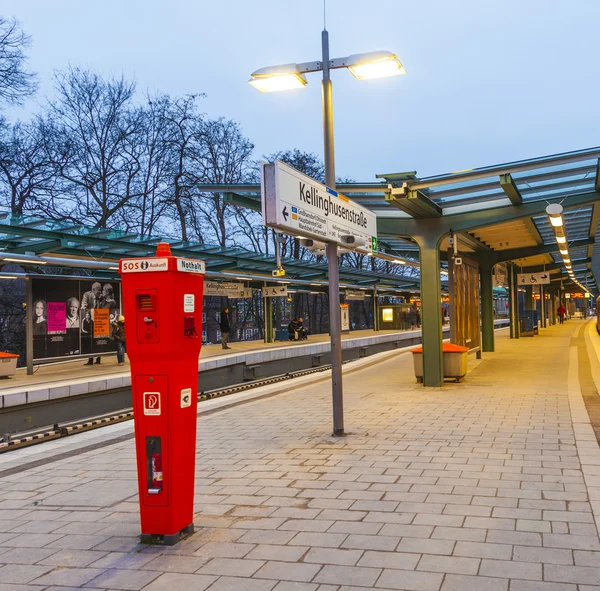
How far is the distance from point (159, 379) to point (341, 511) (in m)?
1.57

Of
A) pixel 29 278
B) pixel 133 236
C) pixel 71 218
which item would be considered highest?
pixel 71 218

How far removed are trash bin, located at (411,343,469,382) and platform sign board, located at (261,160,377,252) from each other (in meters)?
5.06

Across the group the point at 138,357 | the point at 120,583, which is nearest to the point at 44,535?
the point at 120,583

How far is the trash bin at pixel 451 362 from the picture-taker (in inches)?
484

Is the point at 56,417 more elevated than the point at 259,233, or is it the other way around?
the point at 259,233

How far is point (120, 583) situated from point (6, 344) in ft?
76.0

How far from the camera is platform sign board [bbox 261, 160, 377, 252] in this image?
5617mm

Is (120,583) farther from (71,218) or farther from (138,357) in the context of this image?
(71,218)

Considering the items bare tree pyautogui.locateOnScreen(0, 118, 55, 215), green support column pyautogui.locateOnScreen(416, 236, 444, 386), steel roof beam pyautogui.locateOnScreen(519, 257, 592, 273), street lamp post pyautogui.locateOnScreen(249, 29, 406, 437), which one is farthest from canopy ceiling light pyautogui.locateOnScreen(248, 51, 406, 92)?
steel roof beam pyautogui.locateOnScreen(519, 257, 592, 273)

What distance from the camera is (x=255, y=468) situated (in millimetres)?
5824

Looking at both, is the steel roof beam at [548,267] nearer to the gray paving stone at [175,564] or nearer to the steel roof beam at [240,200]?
the steel roof beam at [240,200]

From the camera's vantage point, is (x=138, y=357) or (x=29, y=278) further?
(x=29, y=278)

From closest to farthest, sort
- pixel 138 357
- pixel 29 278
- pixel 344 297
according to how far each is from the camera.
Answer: pixel 138 357, pixel 29 278, pixel 344 297

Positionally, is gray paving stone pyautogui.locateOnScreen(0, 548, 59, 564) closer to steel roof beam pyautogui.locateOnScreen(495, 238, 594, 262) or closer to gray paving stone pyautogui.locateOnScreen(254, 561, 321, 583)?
gray paving stone pyautogui.locateOnScreen(254, 561, 321, 583)
